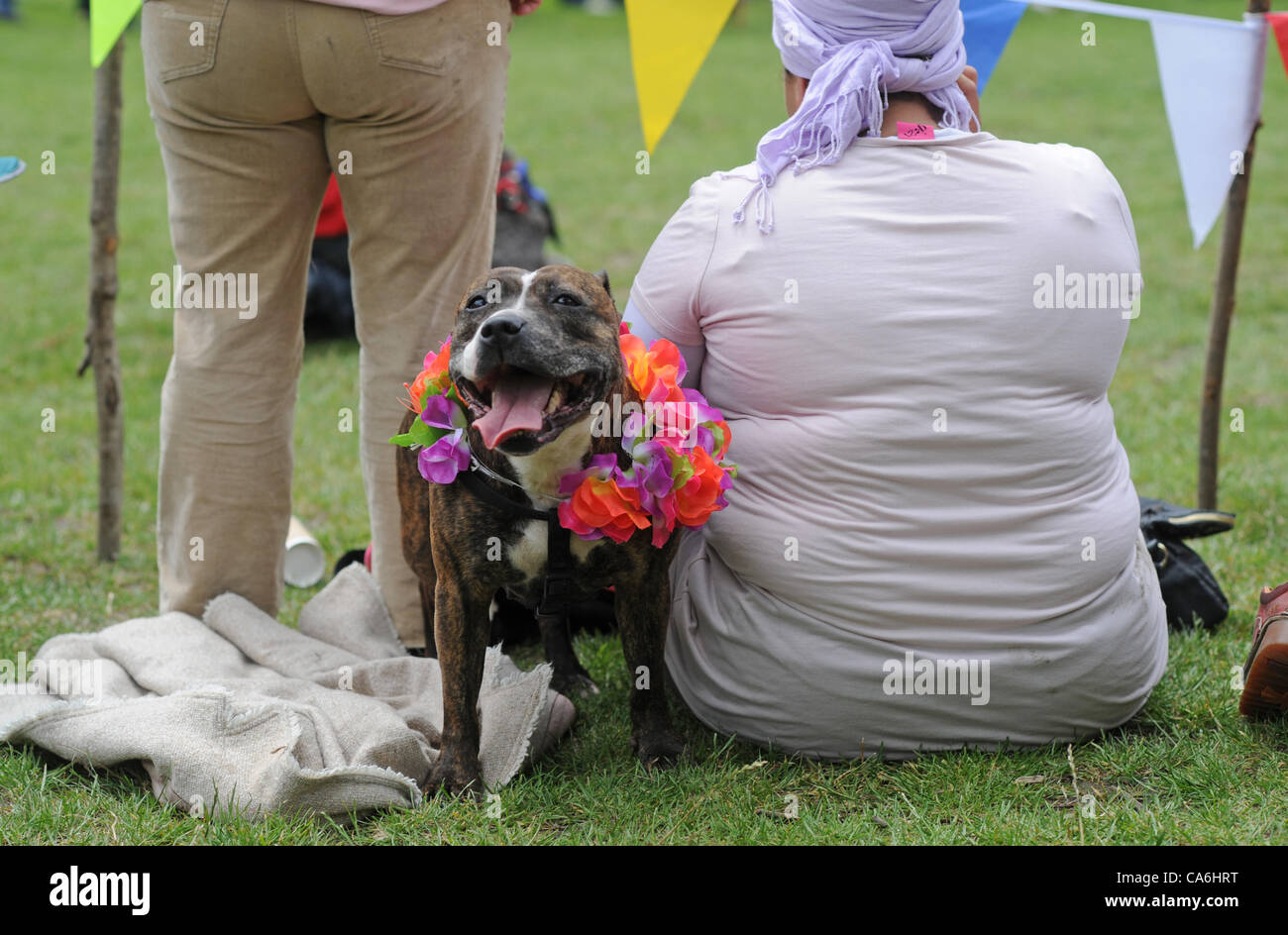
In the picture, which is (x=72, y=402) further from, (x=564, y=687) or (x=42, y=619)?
(x=564, y=687)

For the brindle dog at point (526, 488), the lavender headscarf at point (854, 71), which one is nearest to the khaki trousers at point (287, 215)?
the brindle dog at point (526, 488)

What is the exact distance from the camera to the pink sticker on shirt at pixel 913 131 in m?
2.99

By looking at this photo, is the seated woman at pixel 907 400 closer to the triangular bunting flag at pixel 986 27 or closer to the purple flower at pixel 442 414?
the purple flower at pixel 442 414

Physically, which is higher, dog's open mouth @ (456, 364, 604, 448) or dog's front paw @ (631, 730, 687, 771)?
dog's open mouth @ (456, 364, 604, 448)

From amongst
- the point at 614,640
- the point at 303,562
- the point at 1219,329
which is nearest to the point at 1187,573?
the point at 1219,329

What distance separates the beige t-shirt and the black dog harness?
1.33 ft

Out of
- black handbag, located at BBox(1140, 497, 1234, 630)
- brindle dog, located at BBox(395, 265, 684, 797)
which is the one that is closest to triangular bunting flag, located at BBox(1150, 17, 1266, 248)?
black handbag, located at BBox(1140, 497, 1234, 630)

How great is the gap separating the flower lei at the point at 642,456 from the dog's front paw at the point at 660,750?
0.52m

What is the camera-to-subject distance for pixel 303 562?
15.4 ft

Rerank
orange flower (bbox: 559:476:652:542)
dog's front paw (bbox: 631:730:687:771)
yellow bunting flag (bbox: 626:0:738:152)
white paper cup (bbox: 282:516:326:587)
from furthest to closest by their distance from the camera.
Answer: white paper cup (bbox: 282:516:326:587)
yellow bunting flag (bbox: 626:0:738:152)
dog's front paw (bbox: 631:730:687:771)
orange flower (bbox: 559:476:652:542)

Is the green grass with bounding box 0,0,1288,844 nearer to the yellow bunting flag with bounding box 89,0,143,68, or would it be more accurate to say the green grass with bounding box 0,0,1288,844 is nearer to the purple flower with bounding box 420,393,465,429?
the purple flower with bounding box 420,393,465,429

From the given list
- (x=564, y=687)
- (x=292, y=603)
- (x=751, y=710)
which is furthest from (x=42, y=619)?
(x=751, y=710)

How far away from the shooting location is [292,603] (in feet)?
14.6

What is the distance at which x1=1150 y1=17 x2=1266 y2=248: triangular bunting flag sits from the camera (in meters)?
4.30
